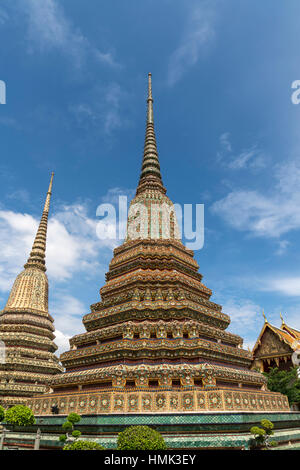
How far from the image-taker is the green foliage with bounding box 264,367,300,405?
2458 cm

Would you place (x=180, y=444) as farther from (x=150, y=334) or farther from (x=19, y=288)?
(x=19, y=288)

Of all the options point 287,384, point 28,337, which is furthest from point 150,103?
point 287,384

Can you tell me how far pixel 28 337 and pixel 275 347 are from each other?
23097mm

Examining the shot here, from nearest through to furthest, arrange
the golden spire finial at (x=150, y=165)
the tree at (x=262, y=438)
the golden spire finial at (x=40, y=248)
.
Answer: the tree at (x=262, y=438)
the golden spire finial at (x=150, y=165)
the golden spire finial at (x=40, y=248)

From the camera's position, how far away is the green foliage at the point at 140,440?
30.0 ft

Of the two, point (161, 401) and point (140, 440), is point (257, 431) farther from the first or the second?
point (140, 440)

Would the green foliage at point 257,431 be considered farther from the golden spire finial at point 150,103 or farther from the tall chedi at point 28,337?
the golden spire finial at point 150,103

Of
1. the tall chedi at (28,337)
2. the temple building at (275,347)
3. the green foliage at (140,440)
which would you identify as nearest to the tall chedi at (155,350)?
the green foliage at (140,440)

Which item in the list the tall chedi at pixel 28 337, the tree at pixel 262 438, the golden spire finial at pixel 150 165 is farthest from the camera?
the golden spire finial at pixel 150 165

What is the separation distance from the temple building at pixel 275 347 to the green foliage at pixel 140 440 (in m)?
23.4

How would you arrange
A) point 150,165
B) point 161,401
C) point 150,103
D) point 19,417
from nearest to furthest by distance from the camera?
1. point 161,401
2. point 19,417
3. point 150,165
4. point 150,103

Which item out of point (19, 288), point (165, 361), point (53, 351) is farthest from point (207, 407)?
point (19, 288)

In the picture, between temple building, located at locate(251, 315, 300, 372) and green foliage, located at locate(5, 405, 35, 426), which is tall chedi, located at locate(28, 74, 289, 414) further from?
temple building, located at locate(251, 315, 300, 372)

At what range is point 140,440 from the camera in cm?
929
